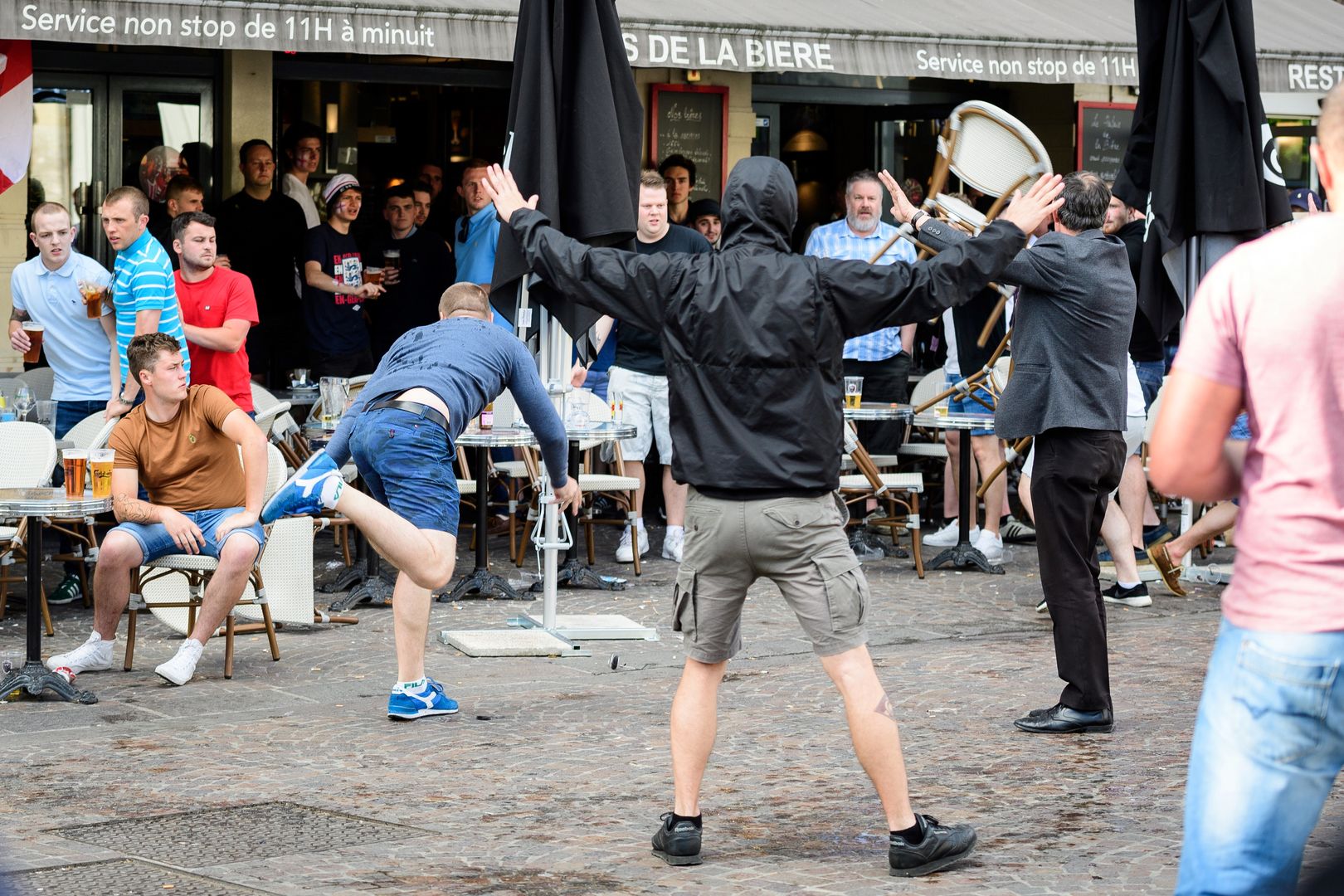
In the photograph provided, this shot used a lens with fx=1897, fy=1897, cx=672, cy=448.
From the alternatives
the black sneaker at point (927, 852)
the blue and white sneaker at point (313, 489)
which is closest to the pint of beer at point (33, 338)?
the blue and white sneaker at point (313, 489)

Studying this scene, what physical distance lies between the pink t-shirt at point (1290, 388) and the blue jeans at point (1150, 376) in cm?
793

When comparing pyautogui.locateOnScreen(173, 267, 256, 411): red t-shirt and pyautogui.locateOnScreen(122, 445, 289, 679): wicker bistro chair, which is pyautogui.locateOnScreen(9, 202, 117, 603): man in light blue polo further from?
pyautogui.locateOnScreen(122, 445, 289, 679): wicker bistro chair

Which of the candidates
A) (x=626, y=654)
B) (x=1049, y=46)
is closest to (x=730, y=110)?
(x=1049, y=46)

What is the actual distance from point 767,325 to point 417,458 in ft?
7.30

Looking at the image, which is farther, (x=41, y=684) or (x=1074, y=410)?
(x=41, y=684)

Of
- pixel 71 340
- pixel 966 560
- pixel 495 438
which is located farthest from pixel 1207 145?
pixel 71 340

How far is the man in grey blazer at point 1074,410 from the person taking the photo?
665 cm

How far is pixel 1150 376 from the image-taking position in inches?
426

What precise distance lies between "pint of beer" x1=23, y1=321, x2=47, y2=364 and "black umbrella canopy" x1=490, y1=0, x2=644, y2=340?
3205 mm

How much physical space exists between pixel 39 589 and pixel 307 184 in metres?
7.03

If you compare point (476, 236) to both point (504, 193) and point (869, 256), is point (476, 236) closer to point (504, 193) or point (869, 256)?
point (869, 256)

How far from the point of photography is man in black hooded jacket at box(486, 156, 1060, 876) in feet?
16.1

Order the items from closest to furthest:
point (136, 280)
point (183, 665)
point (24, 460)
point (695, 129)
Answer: point (183, 665) → point (24, 460) → point (136, 280) → point (695, 129)

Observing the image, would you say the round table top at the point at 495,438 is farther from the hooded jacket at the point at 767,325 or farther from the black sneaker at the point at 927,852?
the black sneaker at the point at 927,852
